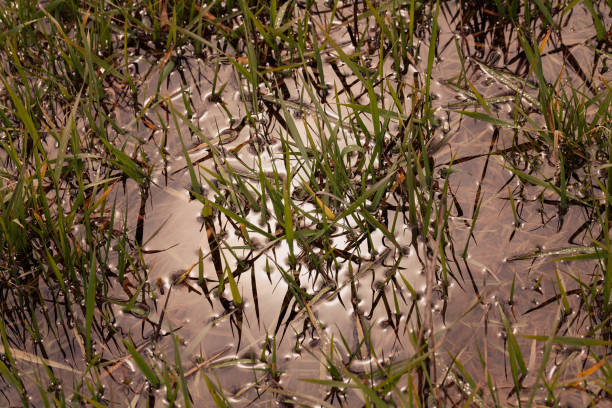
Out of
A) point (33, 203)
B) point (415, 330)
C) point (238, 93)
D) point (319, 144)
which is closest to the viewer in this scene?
point (415, 330)

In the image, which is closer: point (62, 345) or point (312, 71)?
point (62, 345)

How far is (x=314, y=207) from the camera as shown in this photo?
159cm

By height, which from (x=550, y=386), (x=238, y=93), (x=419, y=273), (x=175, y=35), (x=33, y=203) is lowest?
(x=550, y=386)

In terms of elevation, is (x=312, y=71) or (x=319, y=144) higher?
(x=312, y=71)

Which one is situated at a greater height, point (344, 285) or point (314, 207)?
point (314, 207)

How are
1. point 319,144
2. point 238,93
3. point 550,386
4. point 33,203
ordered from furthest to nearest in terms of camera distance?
1. point 238,93
2. point 319,144
3. point 33,203
4. point 550,386

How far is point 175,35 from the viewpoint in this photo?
6.04ft

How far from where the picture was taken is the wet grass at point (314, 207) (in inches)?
52.7

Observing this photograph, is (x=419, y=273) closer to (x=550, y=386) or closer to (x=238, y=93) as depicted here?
(x=550, y=386)

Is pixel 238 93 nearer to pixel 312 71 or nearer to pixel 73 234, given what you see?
pixel 312 71

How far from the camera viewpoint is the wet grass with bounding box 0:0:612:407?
4.39 ft

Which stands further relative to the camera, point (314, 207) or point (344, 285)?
point (314, 207)

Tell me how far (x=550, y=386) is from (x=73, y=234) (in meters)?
1.17

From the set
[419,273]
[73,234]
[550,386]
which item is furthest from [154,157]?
[550,386]
